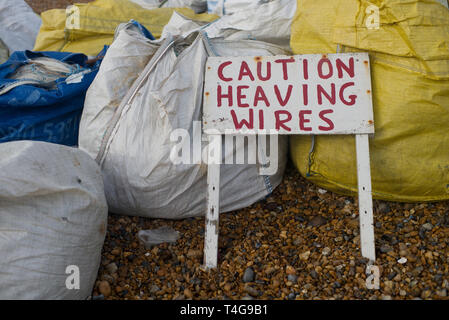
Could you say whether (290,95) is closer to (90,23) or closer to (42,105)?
(42,105)

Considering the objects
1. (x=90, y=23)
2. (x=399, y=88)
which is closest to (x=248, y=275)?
(x=399, y=88)

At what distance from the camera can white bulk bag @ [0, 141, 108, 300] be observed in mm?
1369

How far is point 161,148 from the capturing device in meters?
1.84

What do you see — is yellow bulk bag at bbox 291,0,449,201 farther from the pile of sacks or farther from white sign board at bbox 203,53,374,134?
the pile of sacks

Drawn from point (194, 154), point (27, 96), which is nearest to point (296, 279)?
point (194, 154)

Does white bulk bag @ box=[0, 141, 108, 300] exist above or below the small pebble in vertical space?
above

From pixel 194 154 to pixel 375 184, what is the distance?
0.79 meters

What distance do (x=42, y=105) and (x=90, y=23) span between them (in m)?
0.95

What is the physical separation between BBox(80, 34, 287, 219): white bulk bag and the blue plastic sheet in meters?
0.20

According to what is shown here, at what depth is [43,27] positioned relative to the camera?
2.91 metres

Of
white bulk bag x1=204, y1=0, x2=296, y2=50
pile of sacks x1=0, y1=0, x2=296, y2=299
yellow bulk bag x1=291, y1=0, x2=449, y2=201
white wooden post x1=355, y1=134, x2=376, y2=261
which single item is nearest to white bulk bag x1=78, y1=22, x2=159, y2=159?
pile of sacks x1=0, y1=0, x2=296, y2=299

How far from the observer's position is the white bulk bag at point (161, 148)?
1853 millimetres

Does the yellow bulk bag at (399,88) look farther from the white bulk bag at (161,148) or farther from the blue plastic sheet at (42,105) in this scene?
the blue plastic sheet at (42,105)

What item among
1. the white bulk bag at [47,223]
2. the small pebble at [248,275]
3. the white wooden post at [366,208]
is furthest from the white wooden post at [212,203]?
the white wooden post at [366,208]
